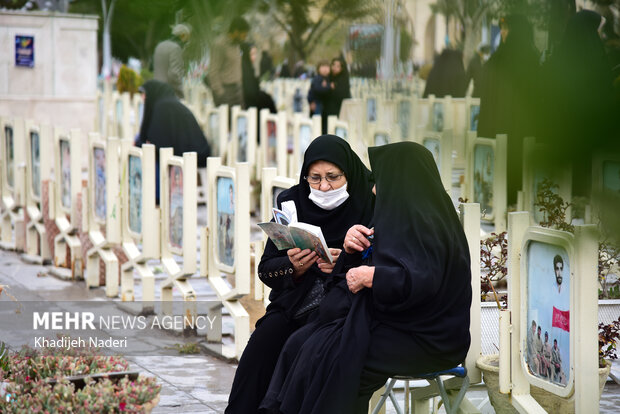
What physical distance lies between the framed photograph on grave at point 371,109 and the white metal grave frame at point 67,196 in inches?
258

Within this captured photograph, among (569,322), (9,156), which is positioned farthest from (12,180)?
(569,322)

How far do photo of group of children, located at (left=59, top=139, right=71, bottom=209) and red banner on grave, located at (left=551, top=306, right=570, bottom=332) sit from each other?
16.4 ft

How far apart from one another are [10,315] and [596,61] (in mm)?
5931

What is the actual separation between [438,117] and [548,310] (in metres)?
2.42

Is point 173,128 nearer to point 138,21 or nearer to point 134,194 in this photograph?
point 134,194

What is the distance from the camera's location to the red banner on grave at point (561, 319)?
2688mm

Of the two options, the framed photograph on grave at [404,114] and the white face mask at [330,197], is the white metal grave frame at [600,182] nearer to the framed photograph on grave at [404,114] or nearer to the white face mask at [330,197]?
the framed photograph on grave at [404,114]

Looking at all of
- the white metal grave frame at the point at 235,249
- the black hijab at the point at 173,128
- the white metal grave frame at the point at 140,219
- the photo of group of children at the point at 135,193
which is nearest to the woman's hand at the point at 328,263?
the white metal grave frame at the point at 235,249

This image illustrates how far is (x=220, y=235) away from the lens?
205 inches

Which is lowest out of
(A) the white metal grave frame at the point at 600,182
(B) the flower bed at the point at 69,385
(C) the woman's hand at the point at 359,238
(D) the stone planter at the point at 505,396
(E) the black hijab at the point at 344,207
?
(D) the stone planter at the point at 505,396

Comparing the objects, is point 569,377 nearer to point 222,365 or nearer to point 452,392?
point 452,392

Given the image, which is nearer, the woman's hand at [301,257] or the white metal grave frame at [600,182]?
the white metal grave frame at [600,182]

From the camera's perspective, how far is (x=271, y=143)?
1006 centimetres

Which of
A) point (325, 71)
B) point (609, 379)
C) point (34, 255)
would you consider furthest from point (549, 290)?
point (34, 255)
